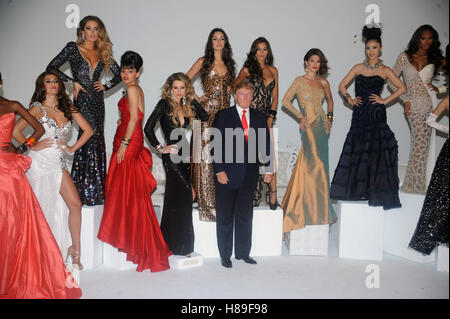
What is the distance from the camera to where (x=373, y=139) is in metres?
4.74

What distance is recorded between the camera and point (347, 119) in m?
6.76

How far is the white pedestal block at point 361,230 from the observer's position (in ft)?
15.3

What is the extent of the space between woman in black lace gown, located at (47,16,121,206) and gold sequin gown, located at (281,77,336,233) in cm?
221

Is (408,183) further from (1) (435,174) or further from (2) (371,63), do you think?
(2) (371,63)

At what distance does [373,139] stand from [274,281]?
2111 mm

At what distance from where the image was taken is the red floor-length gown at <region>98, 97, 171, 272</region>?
414 centimetres

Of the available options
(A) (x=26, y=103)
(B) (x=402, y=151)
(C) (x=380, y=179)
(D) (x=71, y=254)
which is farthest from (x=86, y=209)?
(B) (x=402, y=151)

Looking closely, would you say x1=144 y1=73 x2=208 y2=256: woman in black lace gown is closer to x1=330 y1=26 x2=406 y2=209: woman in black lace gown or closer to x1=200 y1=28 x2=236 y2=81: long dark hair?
x1=200 y1=28 x2=236 y2=81: long dark hair

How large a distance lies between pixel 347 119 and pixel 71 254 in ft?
16.0

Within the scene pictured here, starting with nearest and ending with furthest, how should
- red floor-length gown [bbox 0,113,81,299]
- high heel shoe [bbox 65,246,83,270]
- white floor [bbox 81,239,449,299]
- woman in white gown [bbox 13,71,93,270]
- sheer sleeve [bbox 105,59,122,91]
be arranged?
red floor-length gown [bbox 0,113,81,299]
white floor [bbox 81,239,449,299]
woman in white gown [bbox 13,71,93,270]
high heel shoe [bbox 65,246,83,270]
sheer sleeve [bbox 105,59,122,91]

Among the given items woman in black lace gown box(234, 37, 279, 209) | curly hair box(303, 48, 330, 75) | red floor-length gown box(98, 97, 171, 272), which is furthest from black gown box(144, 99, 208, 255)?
curly hair box(303, 48, 330, 75)

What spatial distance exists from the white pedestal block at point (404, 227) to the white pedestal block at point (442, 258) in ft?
1.14

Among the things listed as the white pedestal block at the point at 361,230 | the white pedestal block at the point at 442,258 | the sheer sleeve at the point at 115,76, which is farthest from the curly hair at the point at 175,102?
the white pedestal block at the point at 442,258

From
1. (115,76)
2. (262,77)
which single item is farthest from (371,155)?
(115,76)
